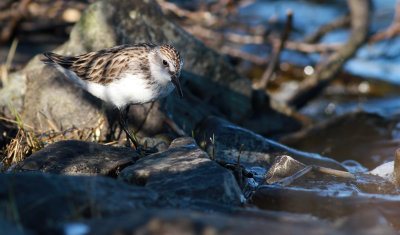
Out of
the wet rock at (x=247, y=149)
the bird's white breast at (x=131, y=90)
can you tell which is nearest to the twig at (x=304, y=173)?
the wet rock at (x=247, y=149)

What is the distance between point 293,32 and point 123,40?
9632mm

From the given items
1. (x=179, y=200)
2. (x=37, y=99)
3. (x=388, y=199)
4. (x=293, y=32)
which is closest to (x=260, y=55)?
(x=293, y=32)

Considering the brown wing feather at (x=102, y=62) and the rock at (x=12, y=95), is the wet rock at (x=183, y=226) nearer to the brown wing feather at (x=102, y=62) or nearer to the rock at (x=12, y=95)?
the brown wing feather at (x=102, y=62)

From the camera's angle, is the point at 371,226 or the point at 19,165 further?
the point at 19,165

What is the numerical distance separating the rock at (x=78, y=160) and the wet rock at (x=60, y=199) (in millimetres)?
947

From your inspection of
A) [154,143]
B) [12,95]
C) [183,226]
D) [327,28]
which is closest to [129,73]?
[154,143]

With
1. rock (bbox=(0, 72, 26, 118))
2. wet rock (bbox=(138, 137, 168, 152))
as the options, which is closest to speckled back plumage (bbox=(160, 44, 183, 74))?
wet rock (bbox=(138, 137, 168, 152))

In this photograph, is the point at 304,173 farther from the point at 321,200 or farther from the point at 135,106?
the point at 135,106

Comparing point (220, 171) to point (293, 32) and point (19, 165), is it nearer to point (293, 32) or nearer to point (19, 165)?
point (19, 165)

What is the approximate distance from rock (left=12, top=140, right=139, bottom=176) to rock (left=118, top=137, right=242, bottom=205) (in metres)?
0.37

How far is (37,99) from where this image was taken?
6.05m

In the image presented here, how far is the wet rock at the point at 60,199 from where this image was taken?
2.84m

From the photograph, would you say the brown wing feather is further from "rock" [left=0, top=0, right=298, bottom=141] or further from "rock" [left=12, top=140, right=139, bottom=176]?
"rock" [left=12, top=140, right=139, bottom=176]

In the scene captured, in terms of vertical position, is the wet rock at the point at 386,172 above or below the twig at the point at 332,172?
below
